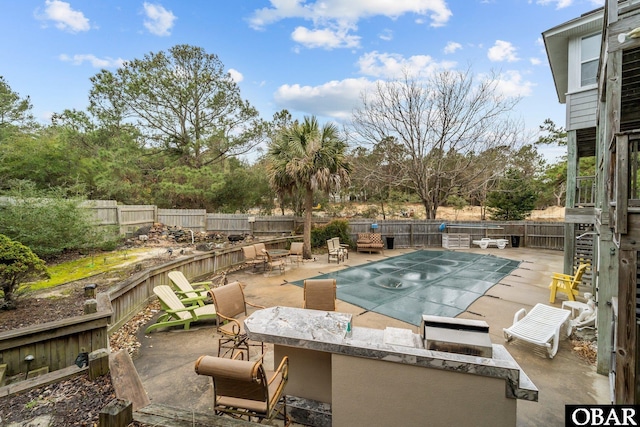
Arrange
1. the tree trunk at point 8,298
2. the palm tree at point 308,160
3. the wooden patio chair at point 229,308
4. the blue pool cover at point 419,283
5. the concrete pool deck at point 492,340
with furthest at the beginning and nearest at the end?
the palm tree at point 308,160 → the blue pool cover at point 419,283 → the tree trunk at point 8,298 → the wooden patio chair at point 229,308 → the concrete pool deck at point 492,340

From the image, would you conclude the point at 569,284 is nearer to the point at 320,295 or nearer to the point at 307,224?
the point at 320,295

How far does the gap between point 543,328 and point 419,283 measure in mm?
3495

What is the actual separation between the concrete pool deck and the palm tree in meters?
4.00

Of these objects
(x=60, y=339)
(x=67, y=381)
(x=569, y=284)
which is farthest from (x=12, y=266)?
(x=569, y=284)

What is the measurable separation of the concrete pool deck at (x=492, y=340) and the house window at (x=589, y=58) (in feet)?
17.5

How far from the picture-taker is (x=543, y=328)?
165 inches

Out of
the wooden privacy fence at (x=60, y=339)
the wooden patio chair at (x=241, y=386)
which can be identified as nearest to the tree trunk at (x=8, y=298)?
the wooden privacy fence at (x=60, y=339)

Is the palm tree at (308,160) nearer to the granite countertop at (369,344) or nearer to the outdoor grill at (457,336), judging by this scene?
the granite countertop at (369,344)

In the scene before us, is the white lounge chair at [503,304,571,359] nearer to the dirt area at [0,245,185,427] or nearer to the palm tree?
the dirt area at [0,245,185,427]

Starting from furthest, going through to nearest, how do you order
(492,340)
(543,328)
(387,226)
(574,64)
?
1. (387,226)
2. (574,64)
3. (492,340)
4. (543,328)

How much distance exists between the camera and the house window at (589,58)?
6402 millimetres

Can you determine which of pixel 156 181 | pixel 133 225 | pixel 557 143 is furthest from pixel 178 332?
pixel 557 143

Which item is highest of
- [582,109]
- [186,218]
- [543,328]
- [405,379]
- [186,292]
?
[582,109]

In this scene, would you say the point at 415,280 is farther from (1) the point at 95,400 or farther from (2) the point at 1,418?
(2) the point at 1,418
